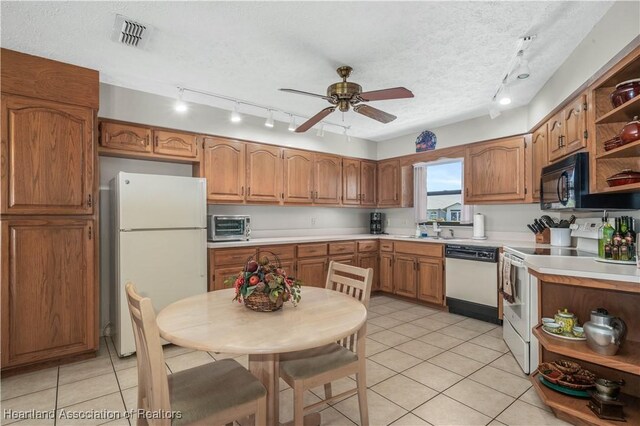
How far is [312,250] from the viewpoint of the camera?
430cm

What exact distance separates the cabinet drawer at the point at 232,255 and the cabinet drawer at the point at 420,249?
2144 millimetres

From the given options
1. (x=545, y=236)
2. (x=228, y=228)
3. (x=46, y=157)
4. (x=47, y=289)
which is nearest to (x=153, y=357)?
(x=47, y=289)

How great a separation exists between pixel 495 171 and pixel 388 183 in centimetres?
171

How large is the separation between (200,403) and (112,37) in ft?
8.21

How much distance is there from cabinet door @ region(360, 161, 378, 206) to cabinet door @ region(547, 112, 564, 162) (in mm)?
2704

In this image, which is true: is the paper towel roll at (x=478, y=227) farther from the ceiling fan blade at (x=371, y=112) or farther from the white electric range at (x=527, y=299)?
the ceiling fan blade at (x=371, y=112)

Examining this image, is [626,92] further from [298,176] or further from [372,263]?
[372,263]

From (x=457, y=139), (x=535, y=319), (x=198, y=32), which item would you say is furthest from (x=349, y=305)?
(x=457, y=139)

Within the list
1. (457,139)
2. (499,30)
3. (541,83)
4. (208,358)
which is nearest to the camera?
(499,30)

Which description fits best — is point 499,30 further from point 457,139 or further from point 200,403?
point 200,403

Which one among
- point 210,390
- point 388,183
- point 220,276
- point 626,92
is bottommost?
point 210,390

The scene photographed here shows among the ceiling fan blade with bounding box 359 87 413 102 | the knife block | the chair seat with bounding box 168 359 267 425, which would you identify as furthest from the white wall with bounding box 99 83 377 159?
the knife block

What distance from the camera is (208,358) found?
2863 millimetres

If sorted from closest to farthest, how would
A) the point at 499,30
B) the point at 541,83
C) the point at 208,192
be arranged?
the point at 499,30, the point at 541,83, the point at 208,192
